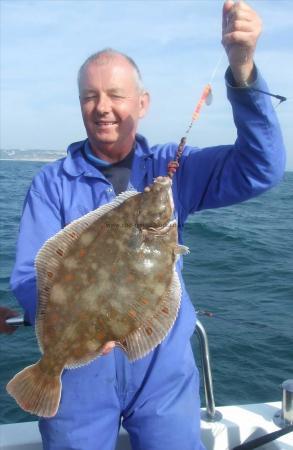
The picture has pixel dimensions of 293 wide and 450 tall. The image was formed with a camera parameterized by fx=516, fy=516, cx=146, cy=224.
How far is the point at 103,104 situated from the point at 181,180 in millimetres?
650

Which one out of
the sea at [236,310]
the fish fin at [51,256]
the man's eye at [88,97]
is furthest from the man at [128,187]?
the sea at [236,310]

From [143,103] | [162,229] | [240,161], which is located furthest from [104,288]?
[143,103]

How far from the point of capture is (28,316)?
2.96 metres

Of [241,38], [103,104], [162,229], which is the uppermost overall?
[241,38]

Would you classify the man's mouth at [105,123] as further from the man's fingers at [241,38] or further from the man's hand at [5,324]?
the man's hand at [5,324]

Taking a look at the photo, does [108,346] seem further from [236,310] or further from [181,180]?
[236,310]

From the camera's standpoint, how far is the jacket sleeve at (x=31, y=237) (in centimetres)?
288

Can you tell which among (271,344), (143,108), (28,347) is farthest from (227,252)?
(143,108)

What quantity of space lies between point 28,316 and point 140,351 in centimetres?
73

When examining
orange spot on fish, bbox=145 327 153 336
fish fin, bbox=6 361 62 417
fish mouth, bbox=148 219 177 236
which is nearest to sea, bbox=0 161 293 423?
orange spot on fish, bbox=145 327 153 336

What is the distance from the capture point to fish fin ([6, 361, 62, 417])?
2.65 metres

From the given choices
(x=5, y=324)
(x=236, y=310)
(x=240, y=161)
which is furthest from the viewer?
(x=236, y=310)

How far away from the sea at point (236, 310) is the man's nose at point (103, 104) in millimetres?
1608

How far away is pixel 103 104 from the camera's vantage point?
3.00 metres
